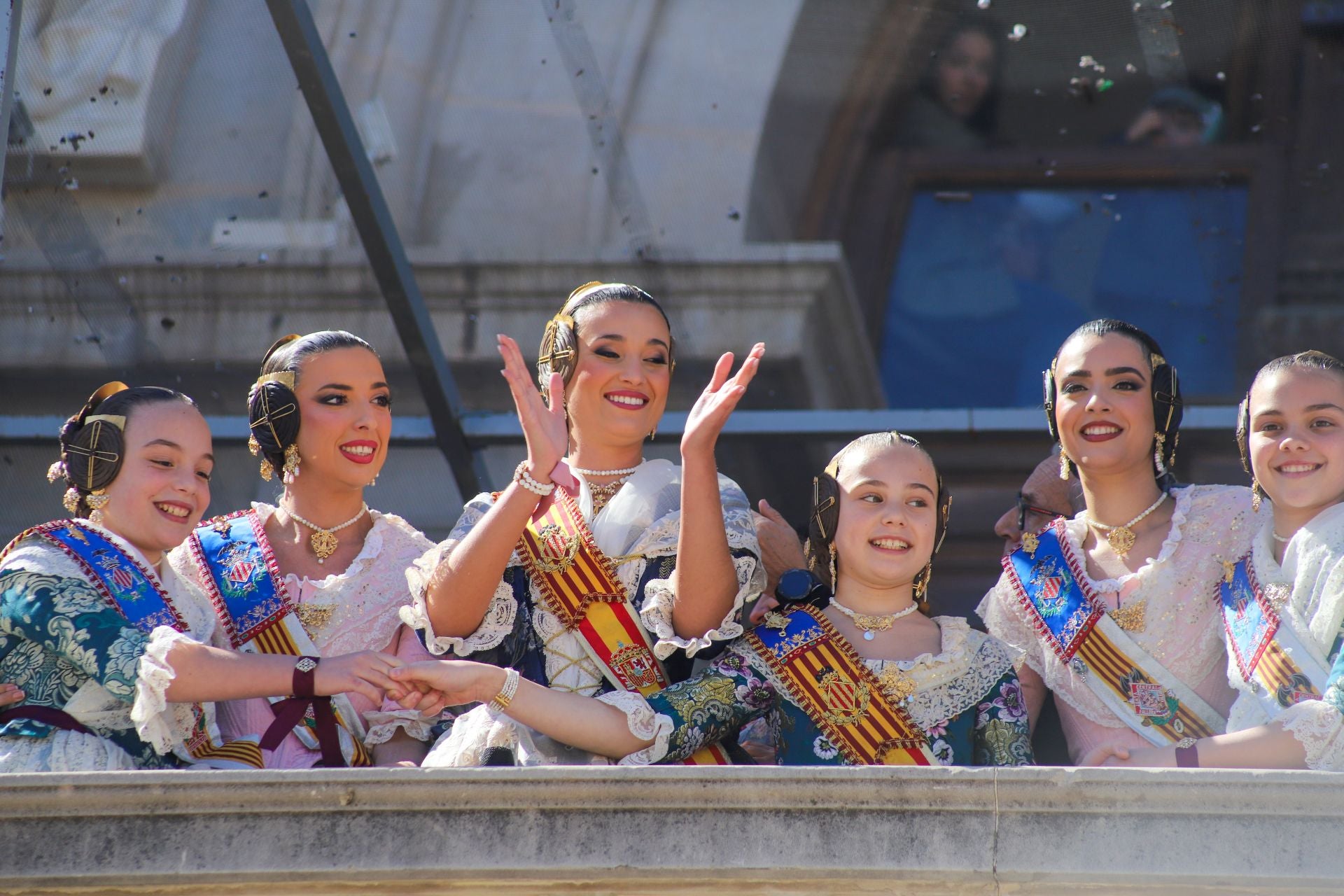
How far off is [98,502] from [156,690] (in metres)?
0.58

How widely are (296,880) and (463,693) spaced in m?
0.44

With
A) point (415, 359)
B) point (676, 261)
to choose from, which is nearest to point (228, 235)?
point (415, 359)

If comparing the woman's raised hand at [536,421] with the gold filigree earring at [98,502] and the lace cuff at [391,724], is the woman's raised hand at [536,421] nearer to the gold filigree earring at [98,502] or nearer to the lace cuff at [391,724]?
the lace cuff at [391,724]

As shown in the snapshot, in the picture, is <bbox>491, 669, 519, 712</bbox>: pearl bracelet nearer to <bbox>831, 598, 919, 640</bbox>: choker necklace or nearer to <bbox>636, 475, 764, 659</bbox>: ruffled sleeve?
<bbox>636, 475, 764, 659</bbox>: ruffled sleeve

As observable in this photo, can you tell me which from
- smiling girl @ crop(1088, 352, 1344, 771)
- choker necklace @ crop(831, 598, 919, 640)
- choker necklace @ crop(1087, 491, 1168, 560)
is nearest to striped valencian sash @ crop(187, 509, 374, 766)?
choker necklace @ crop(831, 598, 919, 640)

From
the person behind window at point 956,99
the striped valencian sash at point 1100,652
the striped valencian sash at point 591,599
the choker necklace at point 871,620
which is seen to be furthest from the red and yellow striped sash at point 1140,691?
the person behind window at point 956,99

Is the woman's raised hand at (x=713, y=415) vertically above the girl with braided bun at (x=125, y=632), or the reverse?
the woman's raised hand at (x=713, y=415)

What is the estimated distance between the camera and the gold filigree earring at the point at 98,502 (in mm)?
3461

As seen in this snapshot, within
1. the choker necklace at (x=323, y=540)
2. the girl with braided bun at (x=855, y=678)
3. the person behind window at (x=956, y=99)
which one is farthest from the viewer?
the person behind window at (x=956, y=99)

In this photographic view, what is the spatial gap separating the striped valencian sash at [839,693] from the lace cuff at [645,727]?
1.04 feet

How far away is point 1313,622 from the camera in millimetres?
3240

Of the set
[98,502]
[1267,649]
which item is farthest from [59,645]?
[1267,649]

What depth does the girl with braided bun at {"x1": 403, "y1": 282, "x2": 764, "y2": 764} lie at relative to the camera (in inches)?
126

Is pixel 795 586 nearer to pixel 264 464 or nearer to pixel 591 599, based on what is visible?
pixel 591 599
